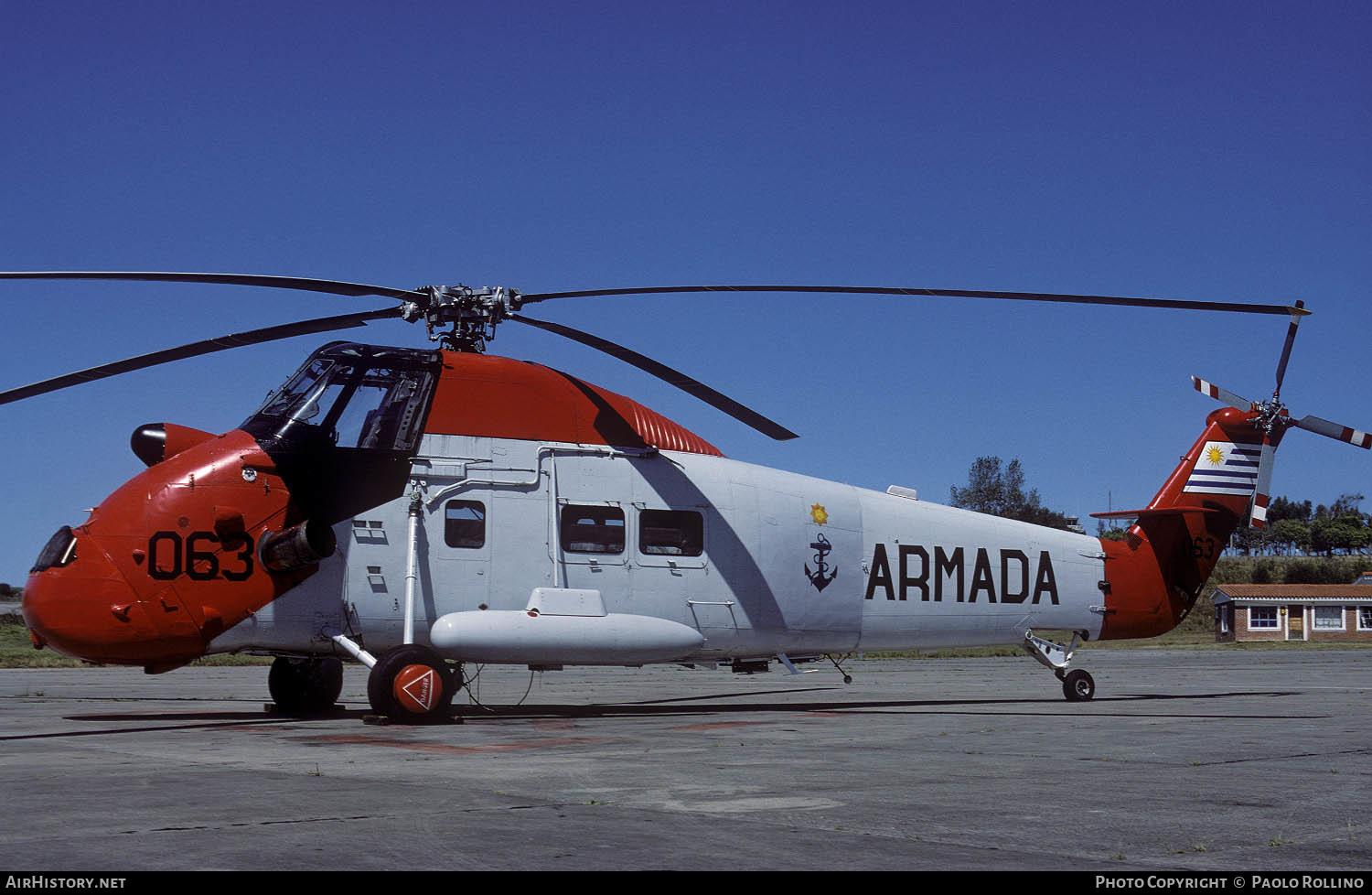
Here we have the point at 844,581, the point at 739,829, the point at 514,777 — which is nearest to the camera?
the point at 739,829

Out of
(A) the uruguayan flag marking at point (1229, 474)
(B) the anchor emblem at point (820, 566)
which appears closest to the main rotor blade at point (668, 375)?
(B) the anchor emblem at point (820, 566)

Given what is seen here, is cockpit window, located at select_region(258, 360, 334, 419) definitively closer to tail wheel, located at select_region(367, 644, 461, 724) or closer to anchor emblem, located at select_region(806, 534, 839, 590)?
tail wheel, located at select_region(367, 644, 461, 724)

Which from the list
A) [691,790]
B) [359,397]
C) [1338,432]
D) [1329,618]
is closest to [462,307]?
[359,397]

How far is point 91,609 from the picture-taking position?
15375 mm

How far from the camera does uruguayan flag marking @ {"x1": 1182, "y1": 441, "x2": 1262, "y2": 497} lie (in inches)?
958

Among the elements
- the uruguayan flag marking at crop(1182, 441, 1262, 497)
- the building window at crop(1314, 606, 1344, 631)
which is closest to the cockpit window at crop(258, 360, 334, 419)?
the uruguayan flag marking at crop(1182, 441, 1262, 497)

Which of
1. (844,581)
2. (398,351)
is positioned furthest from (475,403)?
(844,581)

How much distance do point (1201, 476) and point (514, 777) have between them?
1899 centimetres

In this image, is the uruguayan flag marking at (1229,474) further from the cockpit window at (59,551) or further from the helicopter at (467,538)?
the cockpit window at (59,551)

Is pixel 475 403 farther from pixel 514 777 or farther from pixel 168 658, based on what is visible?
pixel 514 777

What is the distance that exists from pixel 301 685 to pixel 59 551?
14.0ft

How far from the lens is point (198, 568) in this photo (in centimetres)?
1597

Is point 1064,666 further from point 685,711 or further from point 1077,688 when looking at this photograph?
point 685,711
